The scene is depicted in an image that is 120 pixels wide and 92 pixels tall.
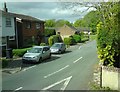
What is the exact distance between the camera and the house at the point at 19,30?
125 ft

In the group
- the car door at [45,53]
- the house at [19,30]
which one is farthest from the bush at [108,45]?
the house at [19,30]

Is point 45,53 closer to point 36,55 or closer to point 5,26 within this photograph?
point 36,55

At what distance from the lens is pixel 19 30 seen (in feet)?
152

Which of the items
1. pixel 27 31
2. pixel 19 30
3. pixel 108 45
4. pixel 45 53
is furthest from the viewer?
pixel 27 31

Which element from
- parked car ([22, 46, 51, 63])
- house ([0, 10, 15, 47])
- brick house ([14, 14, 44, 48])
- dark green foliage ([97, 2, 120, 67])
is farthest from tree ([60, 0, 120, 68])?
brick house ([14, 14, 44, 48])

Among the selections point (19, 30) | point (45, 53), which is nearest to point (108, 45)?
point (45, 53)

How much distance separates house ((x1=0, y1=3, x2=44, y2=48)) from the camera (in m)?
38.1

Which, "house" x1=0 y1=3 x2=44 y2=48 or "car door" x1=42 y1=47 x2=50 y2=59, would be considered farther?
"house" x1=0 y1=3 x2=44 y2=48

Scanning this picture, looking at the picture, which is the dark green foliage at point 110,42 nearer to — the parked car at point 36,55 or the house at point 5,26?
→ the parked car at point 36,55

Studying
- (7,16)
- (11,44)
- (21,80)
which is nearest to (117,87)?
(21,80)

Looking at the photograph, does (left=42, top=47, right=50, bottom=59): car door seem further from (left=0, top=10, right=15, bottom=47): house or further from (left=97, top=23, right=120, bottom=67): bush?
(left=97, top=23, right=120, bottom=67): bush

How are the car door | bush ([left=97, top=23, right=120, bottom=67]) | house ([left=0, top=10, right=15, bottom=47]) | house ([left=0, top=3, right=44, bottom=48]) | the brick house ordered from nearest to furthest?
bush ([left=97, top=23, right=120, bottom=67]) < the car door < house ([left=0, top=10, right=15, bottom=47]) < house ([left=0, top=3, right=44, bottom=48]) < the brick house

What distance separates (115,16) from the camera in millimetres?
15539

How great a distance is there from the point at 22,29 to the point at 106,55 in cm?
3281
